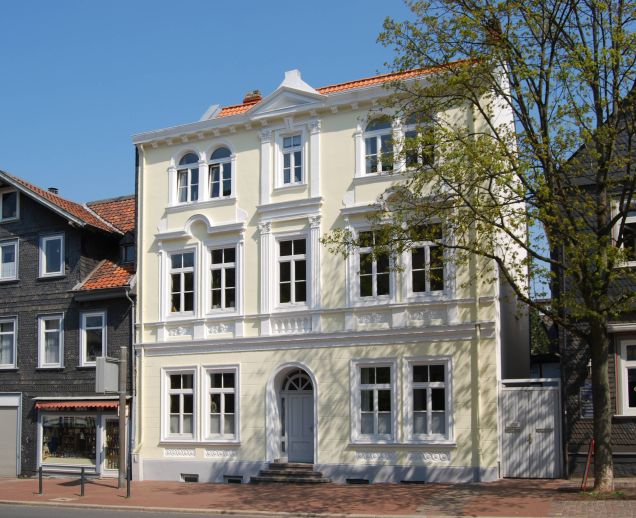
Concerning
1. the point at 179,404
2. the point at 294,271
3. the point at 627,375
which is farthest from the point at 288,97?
the point at 627,375

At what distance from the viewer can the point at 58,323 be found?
29672 mm

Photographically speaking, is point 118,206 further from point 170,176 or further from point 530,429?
point 530,429

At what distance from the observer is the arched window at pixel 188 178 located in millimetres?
27688

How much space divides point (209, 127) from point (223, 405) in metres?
8.42

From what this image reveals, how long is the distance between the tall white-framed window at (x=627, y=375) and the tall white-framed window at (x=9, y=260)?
20.2 m

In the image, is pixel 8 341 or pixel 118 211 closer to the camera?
pixel 8 341

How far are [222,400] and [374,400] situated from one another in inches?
194

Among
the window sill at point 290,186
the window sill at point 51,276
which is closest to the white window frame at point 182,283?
the window sill at point 290,186

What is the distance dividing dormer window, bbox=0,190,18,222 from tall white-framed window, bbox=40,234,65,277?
185 centimetres

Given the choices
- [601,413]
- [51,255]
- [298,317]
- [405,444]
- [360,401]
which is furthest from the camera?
[51,255]

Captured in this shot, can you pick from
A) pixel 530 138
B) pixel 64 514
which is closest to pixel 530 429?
pixel 530 138

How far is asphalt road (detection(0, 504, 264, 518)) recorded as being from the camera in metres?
18.8

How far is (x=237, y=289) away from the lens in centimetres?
2603

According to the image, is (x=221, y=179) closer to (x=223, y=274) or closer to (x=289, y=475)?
(x=223, y=274)
